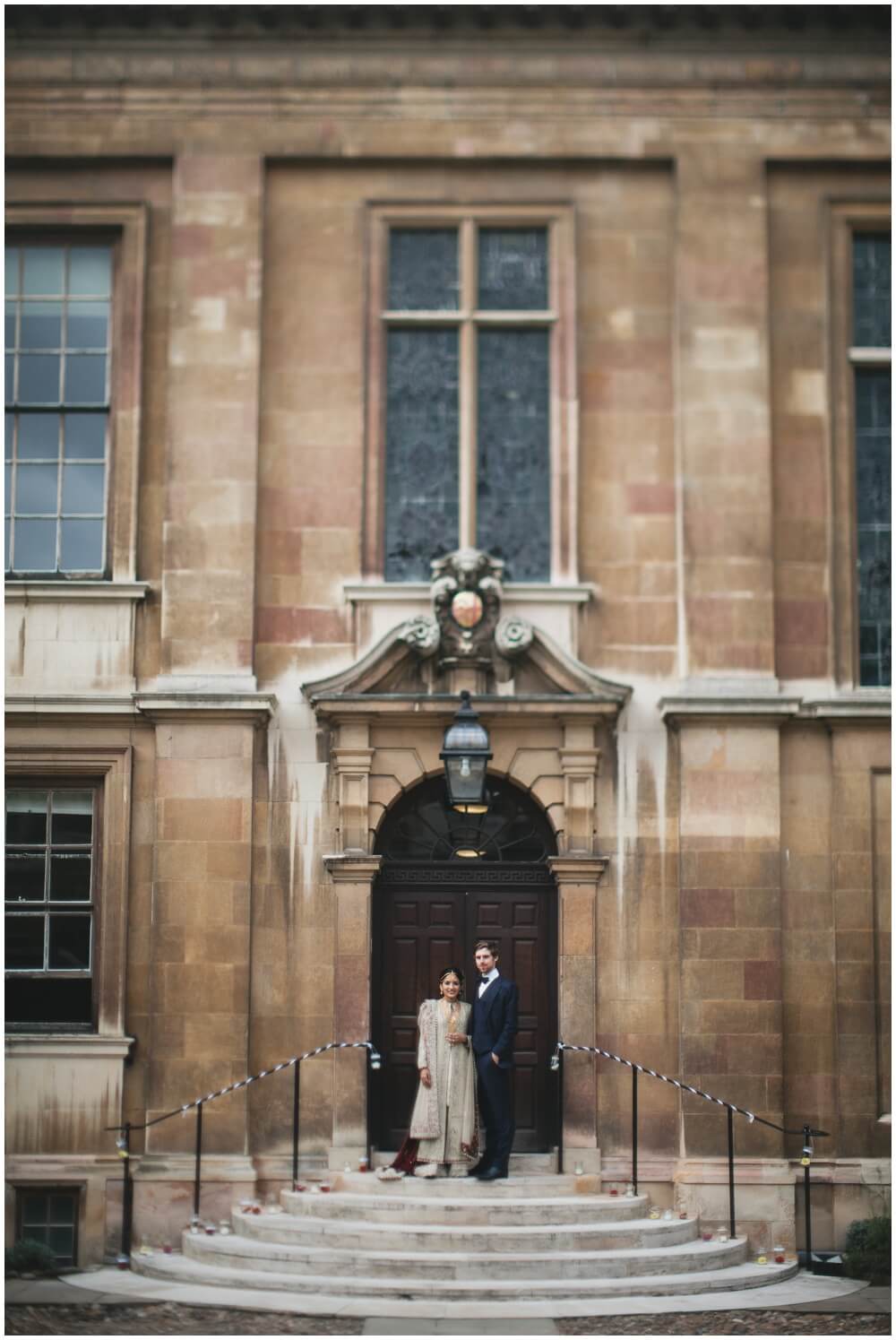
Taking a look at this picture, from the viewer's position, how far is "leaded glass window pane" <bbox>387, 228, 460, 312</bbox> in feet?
58.7

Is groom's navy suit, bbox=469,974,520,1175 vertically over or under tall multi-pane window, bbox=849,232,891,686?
under

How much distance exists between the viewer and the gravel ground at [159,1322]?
1282cm

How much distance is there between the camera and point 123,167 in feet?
59.0

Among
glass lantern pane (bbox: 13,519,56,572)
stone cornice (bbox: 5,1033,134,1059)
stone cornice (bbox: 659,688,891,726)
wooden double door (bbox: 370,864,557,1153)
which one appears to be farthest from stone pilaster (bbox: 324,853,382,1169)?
glass lantern pane (bbox: 13,519,56,572)

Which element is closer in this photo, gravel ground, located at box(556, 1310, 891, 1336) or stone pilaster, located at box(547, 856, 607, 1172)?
gravel ground, located at box(556, 1310, 891, 1336)

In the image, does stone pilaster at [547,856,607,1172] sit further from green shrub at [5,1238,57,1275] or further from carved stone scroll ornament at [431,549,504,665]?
green shrub at [5,1238,57,1275]

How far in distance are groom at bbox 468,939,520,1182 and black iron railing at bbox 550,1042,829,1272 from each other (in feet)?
2.70

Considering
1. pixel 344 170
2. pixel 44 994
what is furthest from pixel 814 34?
pixel 44 994

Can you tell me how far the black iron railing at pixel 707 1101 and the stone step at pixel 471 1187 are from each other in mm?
422

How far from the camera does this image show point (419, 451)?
17.8m

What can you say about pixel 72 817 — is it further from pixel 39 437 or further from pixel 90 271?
pixel 90 271

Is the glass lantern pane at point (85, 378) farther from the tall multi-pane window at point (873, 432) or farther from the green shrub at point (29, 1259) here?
the green shrub at point (29, 1259)

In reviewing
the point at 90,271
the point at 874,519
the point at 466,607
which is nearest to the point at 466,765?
the point at 466,607

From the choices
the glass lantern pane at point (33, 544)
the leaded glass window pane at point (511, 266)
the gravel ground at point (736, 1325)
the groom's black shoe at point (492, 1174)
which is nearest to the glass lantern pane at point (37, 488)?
the glass lantern pane at point (33, 544)
